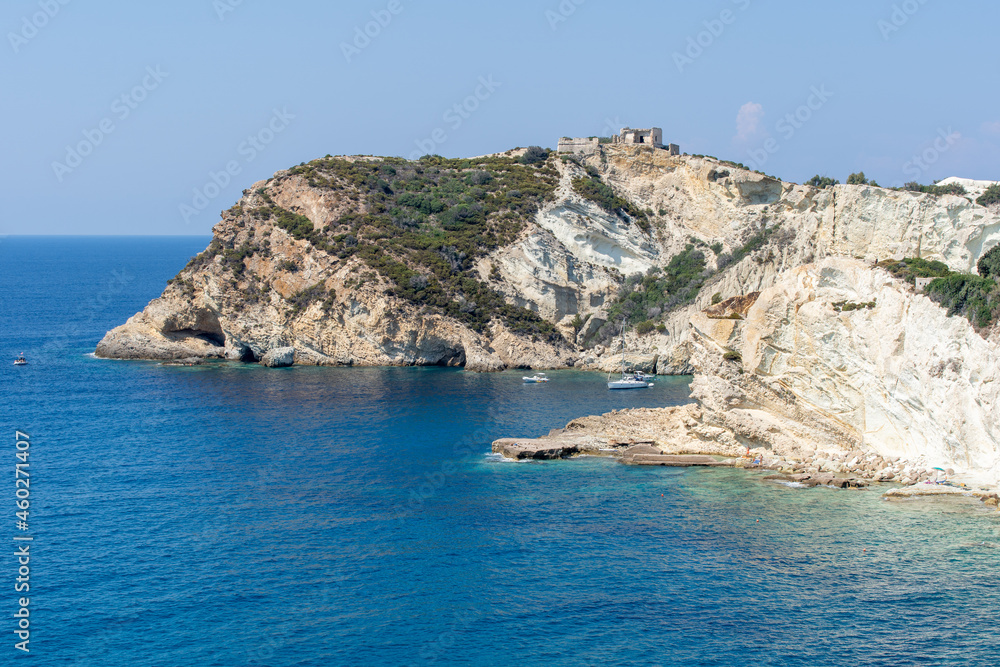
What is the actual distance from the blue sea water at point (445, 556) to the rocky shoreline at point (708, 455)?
3.69 feet

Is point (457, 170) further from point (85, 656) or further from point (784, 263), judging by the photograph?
point (85, 656)

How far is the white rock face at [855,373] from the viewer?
33.7m

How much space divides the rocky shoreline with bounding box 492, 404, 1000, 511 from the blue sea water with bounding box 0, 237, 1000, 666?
44.3 inches

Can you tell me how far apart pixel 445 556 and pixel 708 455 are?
54.9ft

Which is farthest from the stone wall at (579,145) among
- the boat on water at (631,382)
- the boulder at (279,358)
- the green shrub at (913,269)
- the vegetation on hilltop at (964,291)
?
the vegetation on hilltop at (964,291)

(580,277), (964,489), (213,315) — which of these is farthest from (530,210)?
(964,489)

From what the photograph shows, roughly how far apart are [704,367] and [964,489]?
12719 millimetres

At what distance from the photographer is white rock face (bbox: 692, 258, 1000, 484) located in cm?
3369

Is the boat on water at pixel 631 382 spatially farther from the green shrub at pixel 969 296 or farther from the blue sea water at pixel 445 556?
the green shrub at pixel 969 296

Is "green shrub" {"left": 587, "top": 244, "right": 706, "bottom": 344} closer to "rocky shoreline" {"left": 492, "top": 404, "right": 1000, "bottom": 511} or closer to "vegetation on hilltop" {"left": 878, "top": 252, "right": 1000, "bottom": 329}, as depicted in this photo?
"rocky shoreline" {"left": 492, "top": 404, "right": 1000, "bottom": 511}

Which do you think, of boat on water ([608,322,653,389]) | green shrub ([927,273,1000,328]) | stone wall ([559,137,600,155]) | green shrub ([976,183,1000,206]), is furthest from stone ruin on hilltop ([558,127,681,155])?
green shrub ([927,273,1000,328])

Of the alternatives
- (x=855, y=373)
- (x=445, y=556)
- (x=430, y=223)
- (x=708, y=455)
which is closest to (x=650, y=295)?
(x=430, y=223)

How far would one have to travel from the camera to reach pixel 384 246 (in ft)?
244

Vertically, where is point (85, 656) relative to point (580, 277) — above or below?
below
